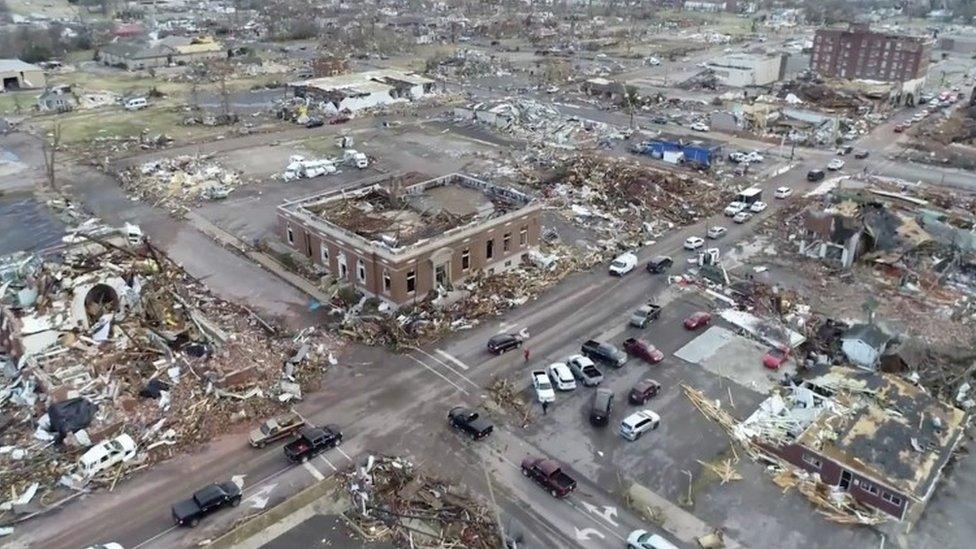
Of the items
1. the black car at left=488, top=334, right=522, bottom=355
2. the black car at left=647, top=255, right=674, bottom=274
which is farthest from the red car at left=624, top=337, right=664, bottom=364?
the black car at left=647, top=255, right=674, bottom=274

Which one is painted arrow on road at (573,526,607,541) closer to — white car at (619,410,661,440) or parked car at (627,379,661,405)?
white car at (619,410,661,440)

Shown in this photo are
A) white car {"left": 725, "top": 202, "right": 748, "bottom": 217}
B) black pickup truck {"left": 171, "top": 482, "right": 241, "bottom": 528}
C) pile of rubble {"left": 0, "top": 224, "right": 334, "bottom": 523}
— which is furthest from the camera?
white car {"left": 725, "top": 202, "right": 748, "bottom": 217}

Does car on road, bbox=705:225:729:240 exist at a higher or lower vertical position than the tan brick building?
lower

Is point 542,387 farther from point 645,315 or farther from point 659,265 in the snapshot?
point 659,265

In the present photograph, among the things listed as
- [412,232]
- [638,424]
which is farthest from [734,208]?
[638,424]

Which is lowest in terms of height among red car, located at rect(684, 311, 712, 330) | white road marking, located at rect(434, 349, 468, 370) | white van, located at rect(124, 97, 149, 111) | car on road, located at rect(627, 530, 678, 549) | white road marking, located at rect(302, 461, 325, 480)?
white road marking, located at rect(434, 349, 468, 370)

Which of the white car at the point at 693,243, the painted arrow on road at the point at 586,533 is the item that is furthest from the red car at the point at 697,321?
the painted arrow on road at the point at 586,533
